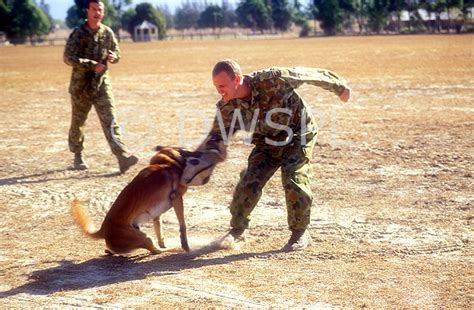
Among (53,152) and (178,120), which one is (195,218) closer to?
(53,152)

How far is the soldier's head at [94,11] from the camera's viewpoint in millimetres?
8977

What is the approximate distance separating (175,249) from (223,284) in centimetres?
112

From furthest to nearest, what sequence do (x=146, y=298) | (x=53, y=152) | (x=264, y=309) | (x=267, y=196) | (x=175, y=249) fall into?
1. (x=53, y=152)
2. (x=267, y=196)
3. (x=175, y=249)
4. (x=146, y=298)
5. (x=264, y=309)

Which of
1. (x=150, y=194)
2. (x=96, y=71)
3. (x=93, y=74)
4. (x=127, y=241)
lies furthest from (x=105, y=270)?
(x=93, y=74)

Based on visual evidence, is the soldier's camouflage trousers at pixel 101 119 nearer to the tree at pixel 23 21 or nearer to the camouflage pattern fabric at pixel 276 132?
the camouflage pattern fabric at pixel 276 132

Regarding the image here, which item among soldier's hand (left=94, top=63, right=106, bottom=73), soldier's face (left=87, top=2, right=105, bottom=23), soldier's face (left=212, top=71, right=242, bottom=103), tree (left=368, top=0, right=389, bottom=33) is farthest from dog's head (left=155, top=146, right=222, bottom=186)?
tree (left=368, top=0, right=389, bottom=33)

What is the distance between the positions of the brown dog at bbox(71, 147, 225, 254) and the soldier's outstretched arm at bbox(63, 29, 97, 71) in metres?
3.96

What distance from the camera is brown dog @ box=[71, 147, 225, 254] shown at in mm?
5523

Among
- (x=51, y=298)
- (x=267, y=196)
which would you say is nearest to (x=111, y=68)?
(x=267, y=196)

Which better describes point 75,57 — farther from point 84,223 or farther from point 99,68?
point 84,223

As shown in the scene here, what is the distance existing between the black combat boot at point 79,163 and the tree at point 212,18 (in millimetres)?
149210

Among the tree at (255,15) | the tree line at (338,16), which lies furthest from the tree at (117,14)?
the tree at (255,15)

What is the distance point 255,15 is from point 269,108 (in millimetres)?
136751

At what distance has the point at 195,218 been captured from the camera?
7117mm
